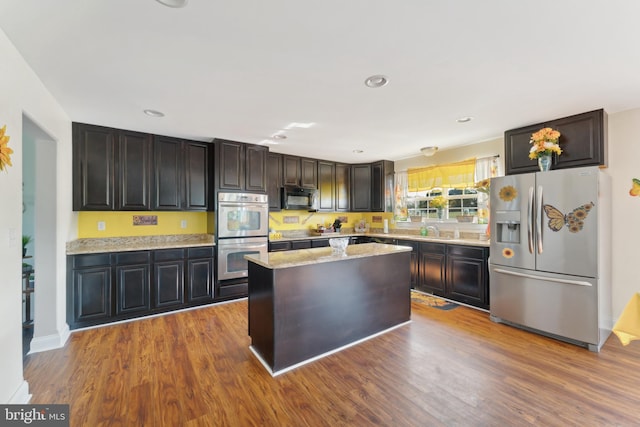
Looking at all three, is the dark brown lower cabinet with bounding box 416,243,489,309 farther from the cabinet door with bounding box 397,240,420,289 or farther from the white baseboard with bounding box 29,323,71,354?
the white baseboard with bounding box 29,323,71,354

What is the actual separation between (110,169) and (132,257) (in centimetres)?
114

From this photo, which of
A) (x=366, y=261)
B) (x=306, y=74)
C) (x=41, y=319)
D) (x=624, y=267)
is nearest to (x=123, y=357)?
(x=41, y=319)

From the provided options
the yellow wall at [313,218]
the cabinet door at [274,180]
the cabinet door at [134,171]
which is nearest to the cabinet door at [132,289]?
the cabinet door at [134,171]

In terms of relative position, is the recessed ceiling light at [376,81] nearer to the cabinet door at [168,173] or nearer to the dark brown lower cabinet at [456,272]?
the dark brown lower cabinet at [456,272]

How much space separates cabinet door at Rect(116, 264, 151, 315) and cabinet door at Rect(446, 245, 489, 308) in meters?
4.10

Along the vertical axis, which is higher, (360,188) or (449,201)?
(360,188)

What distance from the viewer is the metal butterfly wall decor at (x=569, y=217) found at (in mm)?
2627

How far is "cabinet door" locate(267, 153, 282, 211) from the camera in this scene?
15.5ft

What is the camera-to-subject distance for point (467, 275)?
376 cm

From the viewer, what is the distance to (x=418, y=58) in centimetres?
191

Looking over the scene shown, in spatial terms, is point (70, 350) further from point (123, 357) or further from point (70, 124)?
point (70, 124)

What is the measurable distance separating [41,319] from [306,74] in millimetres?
3394

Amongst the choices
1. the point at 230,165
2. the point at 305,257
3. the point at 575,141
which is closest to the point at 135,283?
the point at 230,165

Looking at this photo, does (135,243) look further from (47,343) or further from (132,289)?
(47,343)
